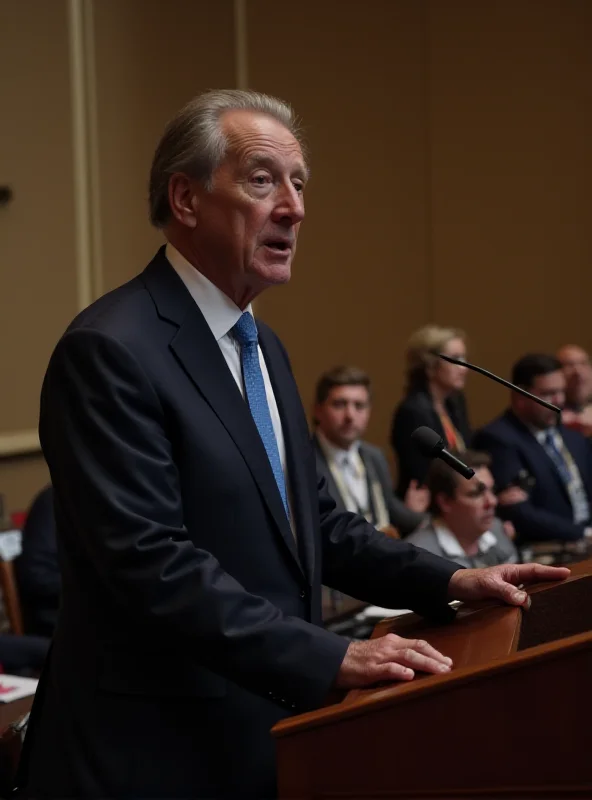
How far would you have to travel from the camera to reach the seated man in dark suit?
237 inches

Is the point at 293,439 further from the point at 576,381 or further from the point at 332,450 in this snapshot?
the point at 576,381

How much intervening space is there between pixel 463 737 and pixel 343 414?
172 inches

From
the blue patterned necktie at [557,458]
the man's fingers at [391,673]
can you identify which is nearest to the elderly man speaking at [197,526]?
the man's fingers at [391,673]

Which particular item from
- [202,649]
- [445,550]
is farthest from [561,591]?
[445,550]

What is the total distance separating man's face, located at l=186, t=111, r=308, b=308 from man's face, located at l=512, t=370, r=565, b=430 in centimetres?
475

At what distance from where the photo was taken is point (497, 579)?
169 centimetres

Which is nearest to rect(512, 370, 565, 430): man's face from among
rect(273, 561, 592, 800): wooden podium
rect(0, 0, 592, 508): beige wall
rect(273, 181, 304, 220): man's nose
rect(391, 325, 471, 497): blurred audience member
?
rect(391, 325, 471, 497): blurred audience member

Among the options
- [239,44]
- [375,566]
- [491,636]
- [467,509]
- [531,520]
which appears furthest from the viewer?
[239,44]

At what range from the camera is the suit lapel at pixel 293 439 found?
67.4 inches

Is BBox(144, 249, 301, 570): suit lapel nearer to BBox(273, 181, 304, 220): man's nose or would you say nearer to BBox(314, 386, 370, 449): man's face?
BBox(273, 181, 304, 220): man's nose

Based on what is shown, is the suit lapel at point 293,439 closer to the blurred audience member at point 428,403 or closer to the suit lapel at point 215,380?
the suit lapel at point 215,380

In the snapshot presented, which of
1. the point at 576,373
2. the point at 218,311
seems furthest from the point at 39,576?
the point at 576,373

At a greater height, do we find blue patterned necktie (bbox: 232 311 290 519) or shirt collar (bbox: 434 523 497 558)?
blue patterned necktie (bbox: 232 311 290 519)

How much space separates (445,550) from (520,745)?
3.06 metres
